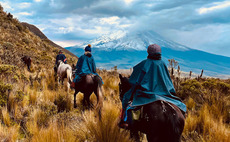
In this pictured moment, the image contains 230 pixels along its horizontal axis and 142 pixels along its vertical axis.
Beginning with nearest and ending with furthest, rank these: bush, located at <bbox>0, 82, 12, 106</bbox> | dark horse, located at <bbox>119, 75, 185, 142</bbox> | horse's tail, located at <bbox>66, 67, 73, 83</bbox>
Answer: dark horse, located at <bbox>119, 75, 185, 142</bbox> → bush, located at <bbox>0, 82, 12, 106</bbox> → horse's tail, located at <bbox>66, 67, 73, 83</bbox>

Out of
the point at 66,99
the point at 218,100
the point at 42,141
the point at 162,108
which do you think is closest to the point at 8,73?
the point at 66,99

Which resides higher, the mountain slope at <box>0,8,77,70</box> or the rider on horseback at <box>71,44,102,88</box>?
the mountain slope at <box>0,8,77,70</box>

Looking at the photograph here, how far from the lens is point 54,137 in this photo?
2.63m

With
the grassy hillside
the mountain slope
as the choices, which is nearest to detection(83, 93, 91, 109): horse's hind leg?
the grassy hillside

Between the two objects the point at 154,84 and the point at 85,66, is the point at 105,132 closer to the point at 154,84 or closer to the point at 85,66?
the point at 154,84

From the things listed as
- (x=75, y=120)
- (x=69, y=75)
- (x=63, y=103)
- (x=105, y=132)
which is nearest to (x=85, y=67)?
(x=63, y=103)

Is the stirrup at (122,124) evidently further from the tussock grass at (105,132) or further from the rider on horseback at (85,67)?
the rider on horseback at (85,67)

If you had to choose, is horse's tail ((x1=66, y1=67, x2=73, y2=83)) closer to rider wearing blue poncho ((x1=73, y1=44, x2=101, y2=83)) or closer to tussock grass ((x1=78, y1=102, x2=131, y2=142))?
rider wearing blue poncho ((x1=73, y1=44, x2=101, y2=83))

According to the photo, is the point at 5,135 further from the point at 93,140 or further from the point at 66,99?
the point at 66,99

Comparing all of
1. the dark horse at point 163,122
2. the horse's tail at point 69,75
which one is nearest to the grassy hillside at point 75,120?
the dark horse at point 163,122

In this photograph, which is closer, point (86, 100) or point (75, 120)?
point (75, 120)

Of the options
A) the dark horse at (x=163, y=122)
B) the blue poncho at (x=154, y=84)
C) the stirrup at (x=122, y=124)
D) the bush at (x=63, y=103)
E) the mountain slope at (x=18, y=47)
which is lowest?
the bush at (x=63, y=103)

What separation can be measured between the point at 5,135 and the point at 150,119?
2.58 meters

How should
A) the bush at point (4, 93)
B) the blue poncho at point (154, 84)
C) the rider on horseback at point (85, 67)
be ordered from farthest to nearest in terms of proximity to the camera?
the rider on horseback at point (85, 67) < the bush at point (4, 93) < the blue poncho at point (154, 84)
